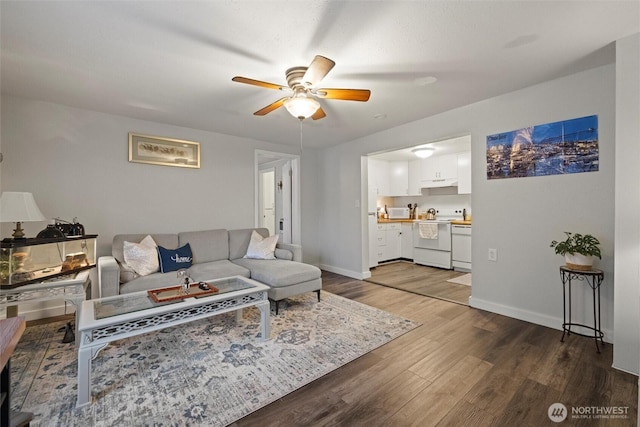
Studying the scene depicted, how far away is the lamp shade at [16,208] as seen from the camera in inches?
87.5

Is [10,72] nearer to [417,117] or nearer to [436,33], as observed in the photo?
[436,33]

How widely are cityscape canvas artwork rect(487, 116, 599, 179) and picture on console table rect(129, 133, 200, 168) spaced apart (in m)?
3.79

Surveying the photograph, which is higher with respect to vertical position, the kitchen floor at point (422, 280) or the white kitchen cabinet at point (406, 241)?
the white kitchen cabinet at point (406, 241)

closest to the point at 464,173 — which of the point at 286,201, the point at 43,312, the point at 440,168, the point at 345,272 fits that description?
the point at 440,168

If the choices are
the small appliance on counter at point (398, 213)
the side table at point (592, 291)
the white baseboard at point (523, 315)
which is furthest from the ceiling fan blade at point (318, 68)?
the small appliance on counter at point (398, 213)

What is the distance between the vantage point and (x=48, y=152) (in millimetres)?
3072

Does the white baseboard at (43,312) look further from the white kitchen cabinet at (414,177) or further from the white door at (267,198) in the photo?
the white kitchen cabinet at (414,177)

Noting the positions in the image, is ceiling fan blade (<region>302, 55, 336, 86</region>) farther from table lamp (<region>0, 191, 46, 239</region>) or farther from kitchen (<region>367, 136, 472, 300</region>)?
kitchen (<region>367, 136, 472, 300</region>)

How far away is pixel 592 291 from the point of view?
2482mm

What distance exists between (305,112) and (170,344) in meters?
2.27

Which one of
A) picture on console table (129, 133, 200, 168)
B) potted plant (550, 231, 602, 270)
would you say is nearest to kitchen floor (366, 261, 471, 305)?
potted plant (550, 231, 602, 270)

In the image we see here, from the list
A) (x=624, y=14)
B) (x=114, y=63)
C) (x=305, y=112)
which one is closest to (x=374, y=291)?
(x=305, y=112)

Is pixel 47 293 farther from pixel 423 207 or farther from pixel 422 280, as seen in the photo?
pixel 423 207

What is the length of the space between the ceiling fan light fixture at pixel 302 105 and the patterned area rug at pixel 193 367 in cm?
193
